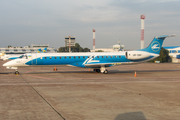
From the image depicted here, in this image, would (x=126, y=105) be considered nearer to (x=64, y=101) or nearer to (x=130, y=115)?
(x=130, y=115)

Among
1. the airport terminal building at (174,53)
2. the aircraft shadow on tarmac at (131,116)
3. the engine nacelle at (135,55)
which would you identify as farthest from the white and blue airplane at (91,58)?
the airport terminal building at (174,53)

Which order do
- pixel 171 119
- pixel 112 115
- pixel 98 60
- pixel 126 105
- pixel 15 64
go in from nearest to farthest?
1. pixel 171 119
2. pixel 112 115
3. pixel 126 105
4. pixel 15 64
5. pixel 98 60

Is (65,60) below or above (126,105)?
above

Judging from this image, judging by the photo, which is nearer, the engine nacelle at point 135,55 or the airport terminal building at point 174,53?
the engine nacelle at point 135,55

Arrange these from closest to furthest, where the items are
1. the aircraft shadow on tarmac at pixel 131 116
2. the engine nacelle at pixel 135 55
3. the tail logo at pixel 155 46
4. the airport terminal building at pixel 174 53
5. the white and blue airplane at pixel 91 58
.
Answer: the aircraft shadow on tarmac at pixel 131 116
the white and blue airplane at pixel 91 58
the engine nacelle at pixel 135 55
the tail logo at pixel 155 46
the airport terminal building at pixel 174 53

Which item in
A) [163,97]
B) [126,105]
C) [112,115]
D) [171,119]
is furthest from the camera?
[163,97]

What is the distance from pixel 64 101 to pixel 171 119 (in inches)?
227

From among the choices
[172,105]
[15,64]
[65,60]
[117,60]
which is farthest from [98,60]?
[172,105]

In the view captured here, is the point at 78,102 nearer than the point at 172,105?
No

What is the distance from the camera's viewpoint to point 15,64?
27.2 meters

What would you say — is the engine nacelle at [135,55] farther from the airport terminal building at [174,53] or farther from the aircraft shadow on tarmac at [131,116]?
the airport terminal building at [174,53]

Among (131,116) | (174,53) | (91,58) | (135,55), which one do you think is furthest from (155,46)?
(174,53)

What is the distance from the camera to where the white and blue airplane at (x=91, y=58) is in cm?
2800

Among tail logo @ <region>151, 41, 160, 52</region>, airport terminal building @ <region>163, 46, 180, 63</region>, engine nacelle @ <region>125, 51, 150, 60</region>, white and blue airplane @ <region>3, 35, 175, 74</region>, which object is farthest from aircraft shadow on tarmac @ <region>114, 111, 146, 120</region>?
airport terminal building @ <region>163, 46, 180, 63</region>
